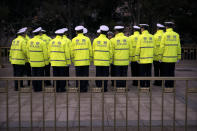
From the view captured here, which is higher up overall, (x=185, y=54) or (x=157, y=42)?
(x=157, y=42)

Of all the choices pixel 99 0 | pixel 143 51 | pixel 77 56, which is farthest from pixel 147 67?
pixel 99 0

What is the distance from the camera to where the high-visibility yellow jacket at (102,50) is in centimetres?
821

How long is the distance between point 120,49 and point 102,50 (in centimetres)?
62

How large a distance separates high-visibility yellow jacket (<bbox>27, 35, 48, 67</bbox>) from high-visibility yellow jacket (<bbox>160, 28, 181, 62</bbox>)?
3.89 m

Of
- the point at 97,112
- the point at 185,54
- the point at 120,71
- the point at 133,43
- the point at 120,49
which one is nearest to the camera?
the point at 97,112

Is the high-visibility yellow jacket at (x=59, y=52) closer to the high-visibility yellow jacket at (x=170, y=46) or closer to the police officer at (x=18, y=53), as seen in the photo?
the police officer at (x=18, y=53)

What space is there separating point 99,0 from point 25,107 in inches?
518

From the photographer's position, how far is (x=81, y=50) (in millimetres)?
8148

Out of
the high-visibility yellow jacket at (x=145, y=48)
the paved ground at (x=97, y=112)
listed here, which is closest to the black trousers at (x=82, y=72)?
the paved ground at (x=97, y=112)

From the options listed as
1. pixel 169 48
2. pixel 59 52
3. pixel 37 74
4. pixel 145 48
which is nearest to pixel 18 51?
pixel 37 74

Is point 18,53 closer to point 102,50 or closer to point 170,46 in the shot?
point 102,50

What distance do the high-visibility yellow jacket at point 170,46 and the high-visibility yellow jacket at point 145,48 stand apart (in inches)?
15.1

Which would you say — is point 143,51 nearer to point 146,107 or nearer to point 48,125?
point 146,107

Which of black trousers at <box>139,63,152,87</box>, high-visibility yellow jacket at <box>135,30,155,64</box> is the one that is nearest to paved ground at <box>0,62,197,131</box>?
black trousers at <box>139,63,152,87</box>
